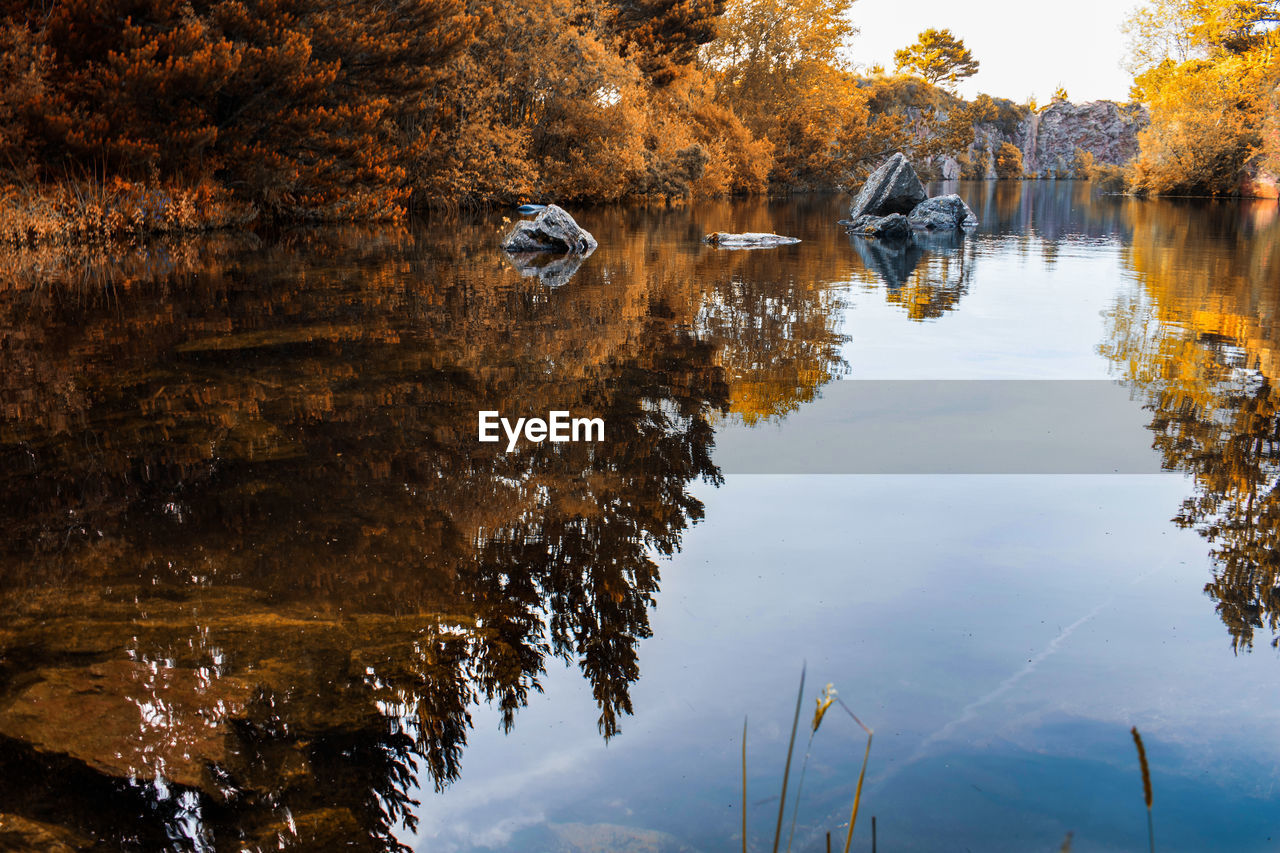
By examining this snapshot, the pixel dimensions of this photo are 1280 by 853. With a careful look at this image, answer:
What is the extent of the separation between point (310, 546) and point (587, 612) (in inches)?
45.0

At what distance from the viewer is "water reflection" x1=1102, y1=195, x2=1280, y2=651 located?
3.39 metres

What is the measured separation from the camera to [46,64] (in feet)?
51.4

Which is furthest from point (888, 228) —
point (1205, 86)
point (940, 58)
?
point (940, 58)

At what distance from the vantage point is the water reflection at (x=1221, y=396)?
3.39 meters

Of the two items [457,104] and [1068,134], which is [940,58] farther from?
[457,104]

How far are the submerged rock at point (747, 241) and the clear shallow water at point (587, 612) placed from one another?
9.89 m

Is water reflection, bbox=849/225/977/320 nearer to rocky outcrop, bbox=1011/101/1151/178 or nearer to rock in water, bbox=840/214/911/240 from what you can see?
rock in water, bbox=840/214/911/240

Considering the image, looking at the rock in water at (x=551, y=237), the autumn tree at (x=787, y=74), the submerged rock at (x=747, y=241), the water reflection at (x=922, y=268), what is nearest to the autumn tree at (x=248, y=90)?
the rock in water at (x=551, y=237)

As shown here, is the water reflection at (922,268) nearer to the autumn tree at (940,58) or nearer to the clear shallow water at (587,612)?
the clear shallow water at (587,612)

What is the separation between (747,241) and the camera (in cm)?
1683

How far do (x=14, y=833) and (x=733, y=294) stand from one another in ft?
29.1

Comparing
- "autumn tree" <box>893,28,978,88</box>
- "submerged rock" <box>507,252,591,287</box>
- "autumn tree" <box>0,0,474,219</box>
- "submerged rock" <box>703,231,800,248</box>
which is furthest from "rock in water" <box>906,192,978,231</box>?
"autumn tree" <box>893,28,978,88</box>

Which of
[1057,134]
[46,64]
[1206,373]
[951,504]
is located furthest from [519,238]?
[1057,134]

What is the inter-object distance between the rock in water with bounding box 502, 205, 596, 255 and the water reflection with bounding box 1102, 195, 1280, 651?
8044mm
